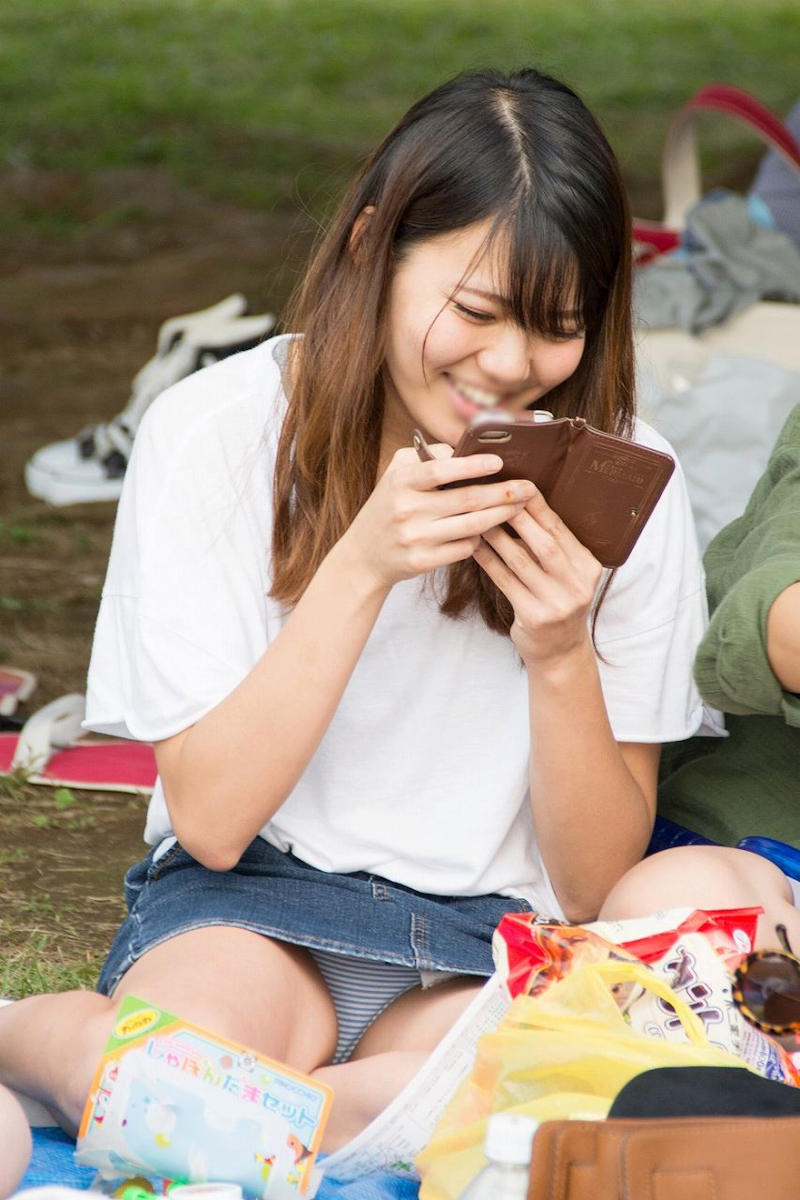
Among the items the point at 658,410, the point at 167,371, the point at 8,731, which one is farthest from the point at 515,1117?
the point at 167,371

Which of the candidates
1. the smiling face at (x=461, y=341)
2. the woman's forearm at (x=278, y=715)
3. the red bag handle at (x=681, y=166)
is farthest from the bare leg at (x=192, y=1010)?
the red bag handle at (x=681, y=166)

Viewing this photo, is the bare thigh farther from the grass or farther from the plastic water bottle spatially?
the grass

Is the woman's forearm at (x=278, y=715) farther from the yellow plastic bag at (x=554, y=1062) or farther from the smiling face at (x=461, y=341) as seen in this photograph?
the yellow plastic bag at (x=554, y=1062)

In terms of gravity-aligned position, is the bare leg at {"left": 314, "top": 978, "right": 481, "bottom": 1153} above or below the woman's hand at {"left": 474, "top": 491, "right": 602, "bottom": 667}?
below

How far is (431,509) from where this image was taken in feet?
4.97

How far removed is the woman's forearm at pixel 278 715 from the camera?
1605 mm

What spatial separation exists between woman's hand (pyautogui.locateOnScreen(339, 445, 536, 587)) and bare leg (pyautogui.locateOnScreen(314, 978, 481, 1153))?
0.51 meters

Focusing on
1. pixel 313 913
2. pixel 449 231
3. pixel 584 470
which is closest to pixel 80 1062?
pixel 313 913

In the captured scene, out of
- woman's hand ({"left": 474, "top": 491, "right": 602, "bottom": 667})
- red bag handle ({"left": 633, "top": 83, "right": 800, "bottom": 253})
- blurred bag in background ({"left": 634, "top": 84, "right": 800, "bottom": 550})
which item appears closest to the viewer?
woman's hand ({"left": 474, "top": 491, "right": 602, "bottom": 667})

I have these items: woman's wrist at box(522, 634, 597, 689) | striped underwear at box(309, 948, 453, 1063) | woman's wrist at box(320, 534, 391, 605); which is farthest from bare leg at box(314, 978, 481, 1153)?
woman's wrist at box(320, 534, 391, 605)

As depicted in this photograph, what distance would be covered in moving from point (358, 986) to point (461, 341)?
0.74 metres

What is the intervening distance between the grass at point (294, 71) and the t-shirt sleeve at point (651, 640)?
6591 mm

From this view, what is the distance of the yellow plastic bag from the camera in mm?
1347

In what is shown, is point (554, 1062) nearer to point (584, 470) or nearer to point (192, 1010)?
point (192, 1010)
